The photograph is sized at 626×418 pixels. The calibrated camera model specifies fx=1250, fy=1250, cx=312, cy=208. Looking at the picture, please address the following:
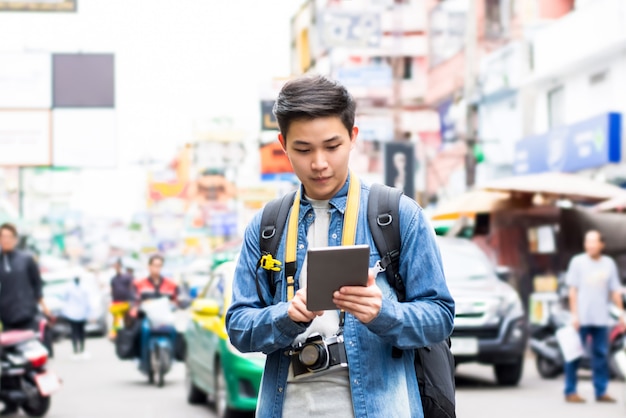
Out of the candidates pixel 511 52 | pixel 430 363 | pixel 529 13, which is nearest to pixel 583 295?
pixel 430 363

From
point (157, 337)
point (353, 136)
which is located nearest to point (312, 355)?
point (353, 136)

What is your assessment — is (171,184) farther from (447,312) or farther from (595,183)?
(447,312)

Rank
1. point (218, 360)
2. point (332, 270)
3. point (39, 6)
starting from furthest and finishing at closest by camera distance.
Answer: point (39, 6), point (218, 360), point (332, 270)

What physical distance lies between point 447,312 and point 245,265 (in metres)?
0.60

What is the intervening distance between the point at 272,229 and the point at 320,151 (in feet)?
0.99

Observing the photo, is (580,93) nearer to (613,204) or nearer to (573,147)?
(573,147)

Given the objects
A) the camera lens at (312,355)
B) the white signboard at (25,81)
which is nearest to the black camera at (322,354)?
the camera lens at (312,355)

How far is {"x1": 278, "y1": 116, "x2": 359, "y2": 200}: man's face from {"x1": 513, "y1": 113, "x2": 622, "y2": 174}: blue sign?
67.6 ft

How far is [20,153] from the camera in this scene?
26.7 metres

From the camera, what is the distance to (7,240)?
12727 millimetres

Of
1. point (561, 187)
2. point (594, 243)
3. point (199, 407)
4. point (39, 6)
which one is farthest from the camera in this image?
point (561, 187)

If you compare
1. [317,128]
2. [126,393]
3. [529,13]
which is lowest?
[126,393]

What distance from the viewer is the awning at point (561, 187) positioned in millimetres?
18656

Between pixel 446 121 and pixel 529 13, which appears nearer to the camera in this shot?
pixel 529 13
